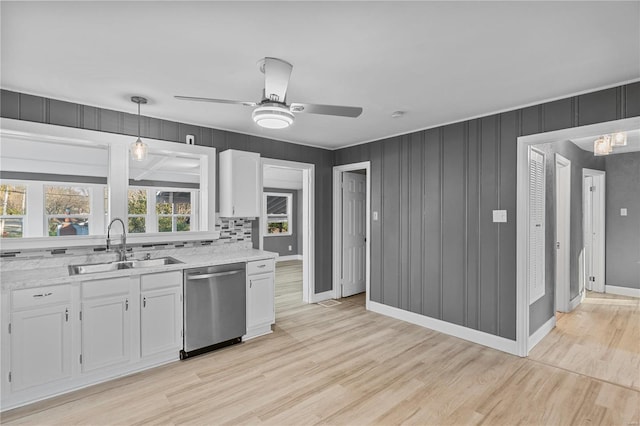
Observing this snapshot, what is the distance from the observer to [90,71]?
93.7 inches

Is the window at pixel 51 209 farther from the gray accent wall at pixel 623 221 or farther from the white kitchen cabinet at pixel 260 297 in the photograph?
the gray accent wall at pixel 623 221

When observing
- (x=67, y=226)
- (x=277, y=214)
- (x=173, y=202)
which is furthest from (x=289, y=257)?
(x=67, y=226)

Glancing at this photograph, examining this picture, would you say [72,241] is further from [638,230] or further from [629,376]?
[638,230]

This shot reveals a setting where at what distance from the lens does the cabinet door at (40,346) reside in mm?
2312

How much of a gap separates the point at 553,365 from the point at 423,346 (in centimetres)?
116

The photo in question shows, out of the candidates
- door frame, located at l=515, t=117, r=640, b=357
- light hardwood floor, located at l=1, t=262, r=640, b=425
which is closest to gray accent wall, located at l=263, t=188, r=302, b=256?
light hardwood floor, located at l=1, t=262, r=640, b=425

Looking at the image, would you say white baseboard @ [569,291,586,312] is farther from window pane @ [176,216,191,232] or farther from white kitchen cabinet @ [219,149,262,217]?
window pane @ [176,216,191,232]

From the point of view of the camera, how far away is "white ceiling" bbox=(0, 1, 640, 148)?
5.49 feet

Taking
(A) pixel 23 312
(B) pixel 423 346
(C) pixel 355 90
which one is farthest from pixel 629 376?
(A) pixel 23 312

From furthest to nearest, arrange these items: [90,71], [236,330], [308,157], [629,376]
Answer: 1. [308,157]
2. [236,330]
3. [629,376]
4. [90,71]

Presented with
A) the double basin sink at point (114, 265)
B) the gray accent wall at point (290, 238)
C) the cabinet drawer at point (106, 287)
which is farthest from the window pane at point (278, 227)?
the cabinet drawer at point (106, 287)

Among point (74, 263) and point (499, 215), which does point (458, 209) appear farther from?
point (74, 263)

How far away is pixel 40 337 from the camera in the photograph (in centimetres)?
239

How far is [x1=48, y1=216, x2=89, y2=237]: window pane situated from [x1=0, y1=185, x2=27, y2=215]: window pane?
0.92 ft
